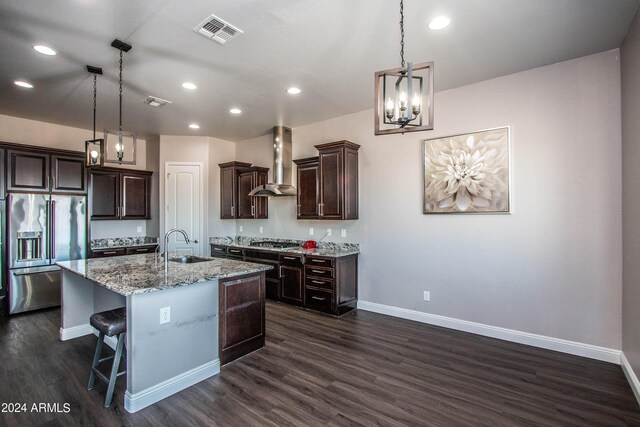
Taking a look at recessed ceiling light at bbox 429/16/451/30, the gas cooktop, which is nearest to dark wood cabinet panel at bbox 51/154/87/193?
the gas cooktop

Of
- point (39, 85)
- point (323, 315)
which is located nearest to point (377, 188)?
point (323, 315)

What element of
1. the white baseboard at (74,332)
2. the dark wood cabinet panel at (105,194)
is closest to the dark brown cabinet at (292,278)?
the white baseboard at (74,332)

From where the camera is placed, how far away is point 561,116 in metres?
3.20

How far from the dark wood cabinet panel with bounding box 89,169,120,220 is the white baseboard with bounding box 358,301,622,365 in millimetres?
4962

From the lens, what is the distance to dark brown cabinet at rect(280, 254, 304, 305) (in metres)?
4.68

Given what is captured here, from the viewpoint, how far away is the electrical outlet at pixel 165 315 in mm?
2436

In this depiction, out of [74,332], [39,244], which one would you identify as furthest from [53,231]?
[74,332]

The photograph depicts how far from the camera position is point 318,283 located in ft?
14.7

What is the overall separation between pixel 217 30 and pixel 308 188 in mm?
2762

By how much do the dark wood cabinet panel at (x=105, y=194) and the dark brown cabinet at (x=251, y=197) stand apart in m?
2.24

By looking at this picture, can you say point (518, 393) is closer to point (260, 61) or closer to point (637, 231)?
point (637, 231)

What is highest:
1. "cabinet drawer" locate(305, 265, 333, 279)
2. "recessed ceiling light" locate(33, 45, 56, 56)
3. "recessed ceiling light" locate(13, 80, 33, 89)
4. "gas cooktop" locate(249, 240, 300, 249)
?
"recessed ceiling light" locate(13, 80, 33, 89)

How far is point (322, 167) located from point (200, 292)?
8.81 ft

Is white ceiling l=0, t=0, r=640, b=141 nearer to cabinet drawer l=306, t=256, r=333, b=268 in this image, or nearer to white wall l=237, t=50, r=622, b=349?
white wall l=237, t=50, r=622, b=349
